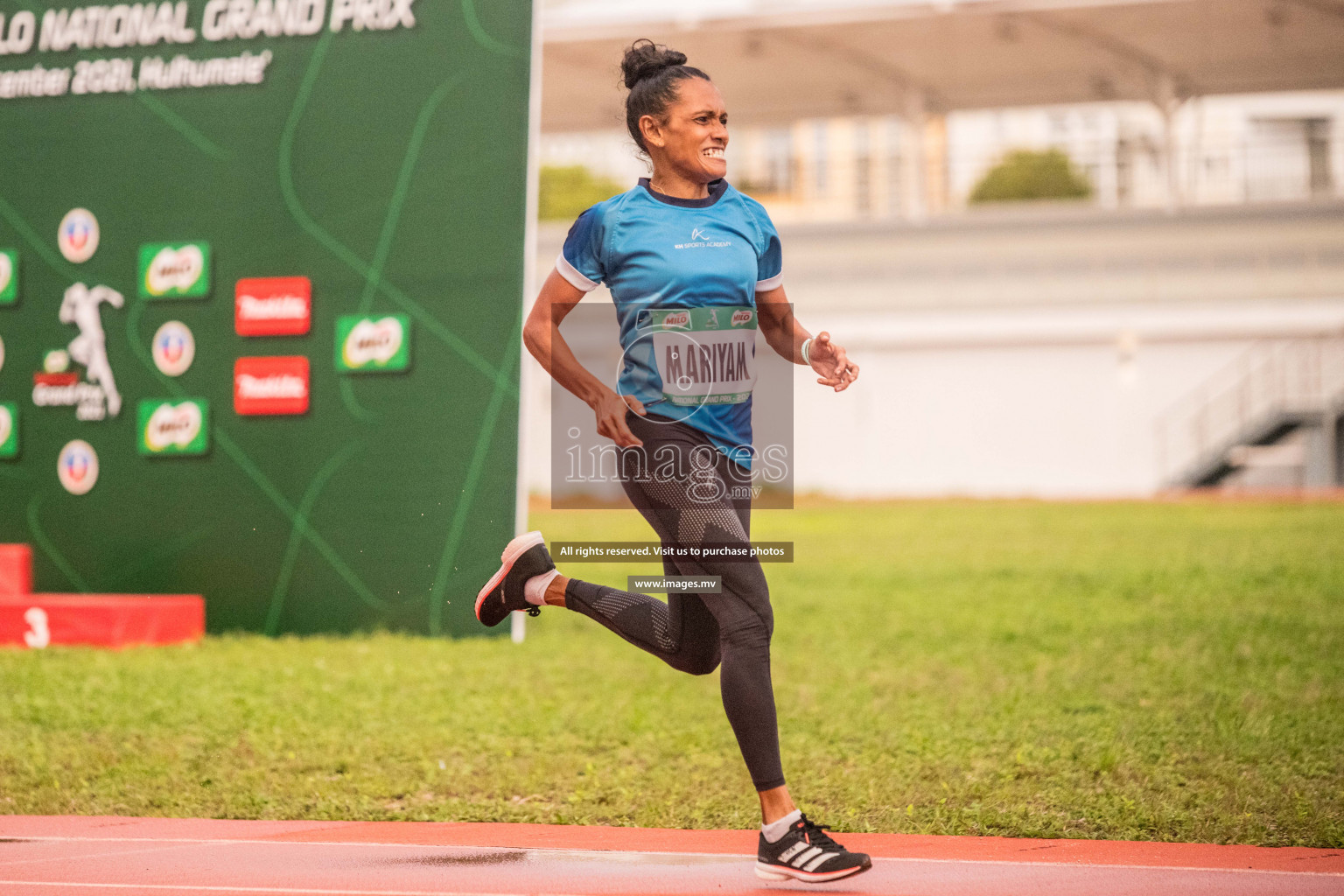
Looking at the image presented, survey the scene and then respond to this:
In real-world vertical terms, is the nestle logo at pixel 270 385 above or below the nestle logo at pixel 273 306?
below

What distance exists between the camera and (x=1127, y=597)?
1205cm

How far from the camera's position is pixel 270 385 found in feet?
33.2

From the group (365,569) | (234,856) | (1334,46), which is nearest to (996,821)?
(234,856)

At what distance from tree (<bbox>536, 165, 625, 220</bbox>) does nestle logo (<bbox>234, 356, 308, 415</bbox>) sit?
4117 cm

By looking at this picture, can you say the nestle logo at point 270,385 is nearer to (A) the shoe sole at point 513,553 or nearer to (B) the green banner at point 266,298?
(B) the green banner at point 266,298

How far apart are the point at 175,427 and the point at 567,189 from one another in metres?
43.9

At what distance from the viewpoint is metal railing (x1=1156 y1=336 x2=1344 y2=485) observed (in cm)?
2672

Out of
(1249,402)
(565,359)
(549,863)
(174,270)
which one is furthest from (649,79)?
(1249,402)

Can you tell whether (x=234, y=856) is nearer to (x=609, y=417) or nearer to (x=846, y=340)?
(x=609, y=417)

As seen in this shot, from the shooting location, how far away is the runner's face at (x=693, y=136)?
409 centimetres

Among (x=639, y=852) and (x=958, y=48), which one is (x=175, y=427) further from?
(x=958, y=48)

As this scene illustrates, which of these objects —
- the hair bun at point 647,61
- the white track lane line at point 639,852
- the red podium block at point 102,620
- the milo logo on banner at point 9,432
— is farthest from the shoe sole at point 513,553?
the milo logo on banner at point 9,432

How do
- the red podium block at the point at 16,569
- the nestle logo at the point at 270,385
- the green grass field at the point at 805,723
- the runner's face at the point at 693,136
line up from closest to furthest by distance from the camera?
the runner's face at the point at 693,136, the green grass field at the point at 805,723, the nestle logo at the point at 270,385, the red podium block at the point at 16,569

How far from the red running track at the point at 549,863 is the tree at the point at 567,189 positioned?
46.7 metres
